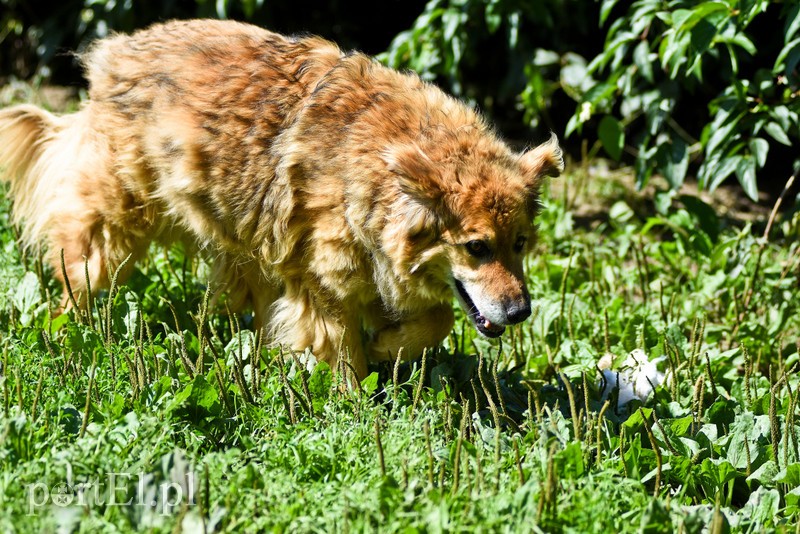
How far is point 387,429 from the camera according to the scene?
134 inches

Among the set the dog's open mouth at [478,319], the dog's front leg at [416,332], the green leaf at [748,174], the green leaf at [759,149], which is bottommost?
the dog's front leg at [416,332]

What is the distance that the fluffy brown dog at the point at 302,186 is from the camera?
391 centimetres

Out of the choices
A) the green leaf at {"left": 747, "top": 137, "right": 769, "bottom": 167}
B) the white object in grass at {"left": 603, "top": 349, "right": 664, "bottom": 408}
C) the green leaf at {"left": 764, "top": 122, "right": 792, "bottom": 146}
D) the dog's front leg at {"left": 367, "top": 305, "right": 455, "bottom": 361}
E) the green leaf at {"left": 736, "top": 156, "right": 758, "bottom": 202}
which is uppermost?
A: the green leaf at {"left": 764, "top": 122, "right": 792, "bottom": 146}

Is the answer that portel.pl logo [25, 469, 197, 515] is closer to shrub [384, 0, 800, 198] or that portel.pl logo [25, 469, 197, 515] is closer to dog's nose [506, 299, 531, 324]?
dog's nose [506, 299, 531, 324]

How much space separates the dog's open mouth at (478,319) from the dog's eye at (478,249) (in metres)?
0.18

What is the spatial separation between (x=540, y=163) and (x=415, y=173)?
72cm

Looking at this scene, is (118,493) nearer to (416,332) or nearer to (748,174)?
(416,332)

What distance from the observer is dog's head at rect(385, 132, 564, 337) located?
3.81m

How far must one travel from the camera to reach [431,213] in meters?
3.84

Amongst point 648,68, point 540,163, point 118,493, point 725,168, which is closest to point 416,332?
point 540,163

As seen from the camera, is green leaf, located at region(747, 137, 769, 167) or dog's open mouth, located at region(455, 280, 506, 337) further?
green leaf, located at region(747, 137, 769, 167)

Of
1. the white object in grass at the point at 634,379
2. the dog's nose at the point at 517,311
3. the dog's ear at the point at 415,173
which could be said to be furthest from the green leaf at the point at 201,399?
the white object in grass at the point at 634,379

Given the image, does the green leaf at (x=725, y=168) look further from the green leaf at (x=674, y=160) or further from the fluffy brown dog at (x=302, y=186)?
the fluffy brown dog at (x=302, y=186)

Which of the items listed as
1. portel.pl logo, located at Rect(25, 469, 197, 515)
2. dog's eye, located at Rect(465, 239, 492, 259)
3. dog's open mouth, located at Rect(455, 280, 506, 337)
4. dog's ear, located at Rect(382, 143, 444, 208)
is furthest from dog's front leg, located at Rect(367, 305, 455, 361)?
portel.pl logo, located at Rect(25, 469, 197, 515)
